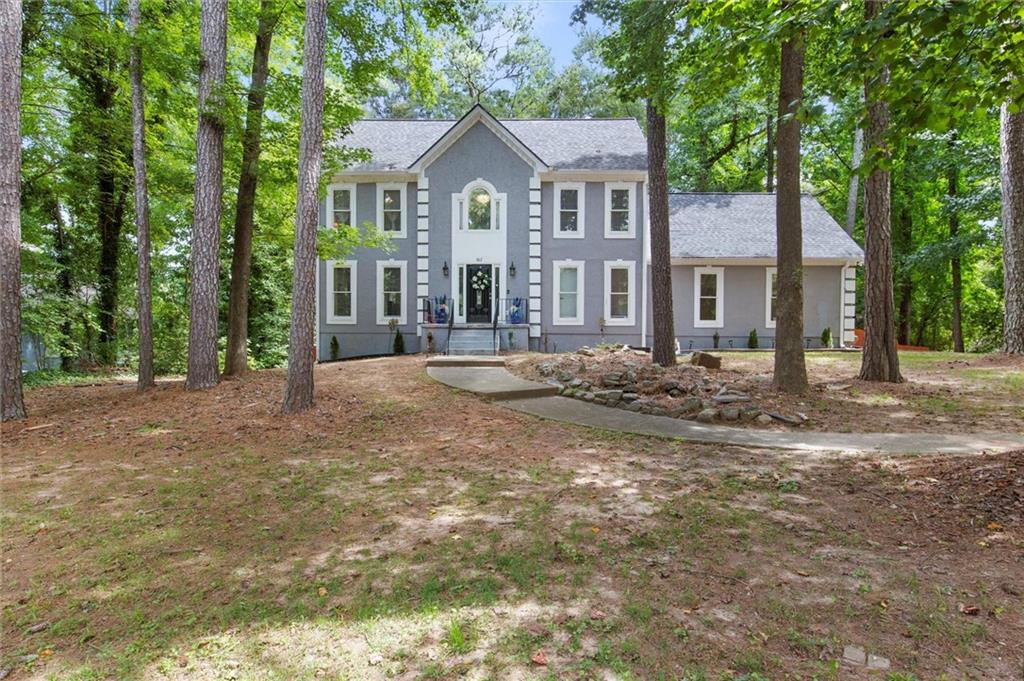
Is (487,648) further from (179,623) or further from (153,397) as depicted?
(153,397)

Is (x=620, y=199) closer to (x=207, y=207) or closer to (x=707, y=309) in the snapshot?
(x=707, y=309)

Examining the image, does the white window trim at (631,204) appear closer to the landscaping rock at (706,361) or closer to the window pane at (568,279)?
the window pane at (568,279)

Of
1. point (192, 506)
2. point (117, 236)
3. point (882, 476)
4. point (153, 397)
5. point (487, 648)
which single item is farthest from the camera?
point (117, 236)

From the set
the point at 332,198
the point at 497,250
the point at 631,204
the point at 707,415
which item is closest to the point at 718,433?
the point at 707,415

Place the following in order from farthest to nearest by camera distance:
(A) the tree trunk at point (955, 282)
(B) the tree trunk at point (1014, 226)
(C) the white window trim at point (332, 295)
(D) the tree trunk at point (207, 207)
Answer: (A) the tree trunk at point (955, 282) < (C) the white window trim at point (332, 295) < (B) the tree trunk at point (1014, 226) < (D) the tree trunk at point (207, 207)

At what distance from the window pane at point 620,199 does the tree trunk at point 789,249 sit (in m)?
8.33

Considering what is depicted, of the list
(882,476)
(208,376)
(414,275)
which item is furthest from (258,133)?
(882,476)

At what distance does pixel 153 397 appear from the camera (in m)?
8.35

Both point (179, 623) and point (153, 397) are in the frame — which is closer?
point (179, 623)

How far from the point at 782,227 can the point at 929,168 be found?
13401 mm

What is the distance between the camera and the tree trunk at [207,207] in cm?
844

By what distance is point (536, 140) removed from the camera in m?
18.1

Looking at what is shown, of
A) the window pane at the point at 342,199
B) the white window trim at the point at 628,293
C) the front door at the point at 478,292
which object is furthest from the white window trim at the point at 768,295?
the window pane at the point at 342,199

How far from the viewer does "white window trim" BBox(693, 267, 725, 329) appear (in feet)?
58.4
